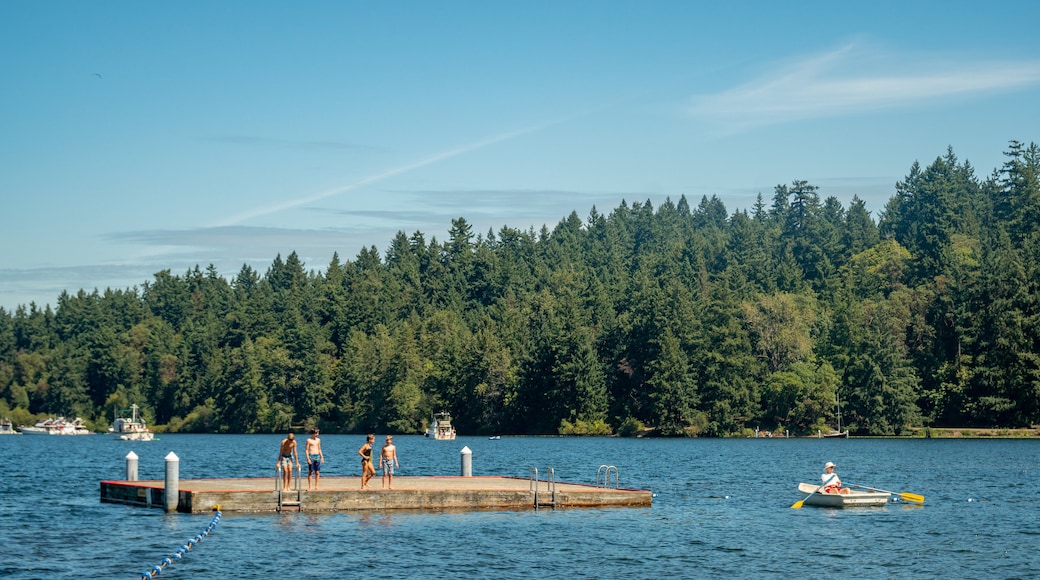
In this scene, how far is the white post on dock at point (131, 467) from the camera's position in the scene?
183ft

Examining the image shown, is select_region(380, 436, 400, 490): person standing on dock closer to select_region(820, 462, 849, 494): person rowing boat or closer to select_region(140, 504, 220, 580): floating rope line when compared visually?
select_region(140, 504, 220, 580): floating rope line

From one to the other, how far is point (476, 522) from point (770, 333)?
120 metres

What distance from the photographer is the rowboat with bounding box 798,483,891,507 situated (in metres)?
58.3

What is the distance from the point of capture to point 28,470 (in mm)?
93438

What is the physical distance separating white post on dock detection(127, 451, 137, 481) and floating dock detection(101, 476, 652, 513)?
0.90 m

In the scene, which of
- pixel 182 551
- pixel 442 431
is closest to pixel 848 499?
pixel 182 551

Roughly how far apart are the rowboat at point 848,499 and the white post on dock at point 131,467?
1224 inches

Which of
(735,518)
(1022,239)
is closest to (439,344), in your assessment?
(1022,239)

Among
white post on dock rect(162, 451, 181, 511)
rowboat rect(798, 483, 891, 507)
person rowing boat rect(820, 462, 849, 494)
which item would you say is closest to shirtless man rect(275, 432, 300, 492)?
white post on dock rect(162, 451, 181, 511)

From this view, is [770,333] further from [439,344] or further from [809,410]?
[439,344]

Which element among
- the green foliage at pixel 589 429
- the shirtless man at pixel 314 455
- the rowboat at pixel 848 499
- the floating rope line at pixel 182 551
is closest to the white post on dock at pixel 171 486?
the floating rope line at pixel 182 551

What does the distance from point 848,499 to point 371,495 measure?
2276 cm

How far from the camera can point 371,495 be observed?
5056 centimetres

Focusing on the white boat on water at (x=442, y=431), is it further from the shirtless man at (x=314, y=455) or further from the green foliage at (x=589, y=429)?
the shirtless man at (x=314, y=455)
